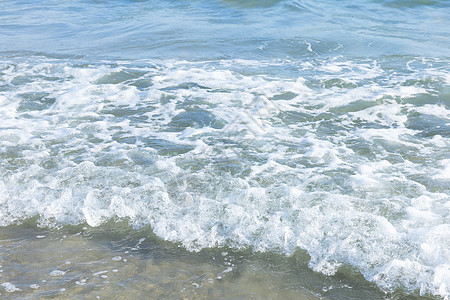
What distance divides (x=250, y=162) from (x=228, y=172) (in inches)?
13.3

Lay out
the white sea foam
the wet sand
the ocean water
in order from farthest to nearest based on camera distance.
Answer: the white sea foam → the ocean water → the wet sand

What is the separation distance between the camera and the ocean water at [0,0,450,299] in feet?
9.70

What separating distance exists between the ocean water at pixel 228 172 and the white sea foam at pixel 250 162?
2 centimetres

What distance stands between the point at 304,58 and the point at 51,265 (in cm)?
704

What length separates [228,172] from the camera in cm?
432

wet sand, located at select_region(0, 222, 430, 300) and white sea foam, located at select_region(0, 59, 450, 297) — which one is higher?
white sea foam, located at select_region(0, 59, 450, 297)

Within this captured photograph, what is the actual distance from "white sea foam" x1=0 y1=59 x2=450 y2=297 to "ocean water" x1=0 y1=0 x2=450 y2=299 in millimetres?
20

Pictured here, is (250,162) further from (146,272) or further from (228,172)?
(146,272)

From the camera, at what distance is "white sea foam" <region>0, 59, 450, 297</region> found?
327 centimetres

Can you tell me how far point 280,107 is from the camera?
6270 mm

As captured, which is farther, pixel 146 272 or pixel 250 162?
pixel 250 162

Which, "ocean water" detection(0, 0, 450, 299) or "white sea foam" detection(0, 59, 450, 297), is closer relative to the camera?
"ocean water" detection(0, 0, 450, 299)

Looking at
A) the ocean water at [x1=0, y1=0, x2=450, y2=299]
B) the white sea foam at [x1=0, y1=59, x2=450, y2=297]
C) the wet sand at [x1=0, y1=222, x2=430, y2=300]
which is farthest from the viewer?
the white sea foam at [x1=0, y1=59, x2=450, y2=297]

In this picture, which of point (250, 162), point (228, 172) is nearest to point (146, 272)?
point (228, 172)
